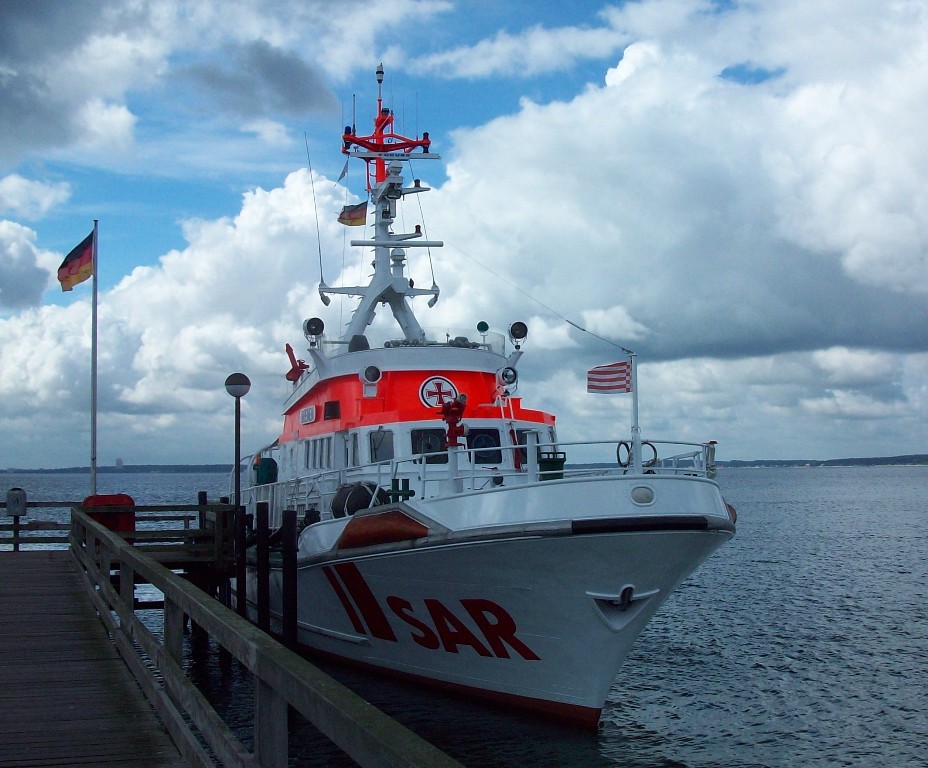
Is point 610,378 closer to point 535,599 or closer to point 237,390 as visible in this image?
point 535,599

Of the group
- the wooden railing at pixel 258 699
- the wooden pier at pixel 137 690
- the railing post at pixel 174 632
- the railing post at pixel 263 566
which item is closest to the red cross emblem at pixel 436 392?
the railing post at pixel 263 566

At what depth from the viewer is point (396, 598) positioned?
39.3ft

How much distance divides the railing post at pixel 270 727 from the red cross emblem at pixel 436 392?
37.2 feet

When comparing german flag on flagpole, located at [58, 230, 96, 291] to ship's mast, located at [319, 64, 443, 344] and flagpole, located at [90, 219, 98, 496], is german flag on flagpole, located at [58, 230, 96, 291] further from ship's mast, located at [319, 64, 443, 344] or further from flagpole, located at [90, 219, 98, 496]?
ship's mast, located at [319, 64, 443, 344]

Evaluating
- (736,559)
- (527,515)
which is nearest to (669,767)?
(527,515)

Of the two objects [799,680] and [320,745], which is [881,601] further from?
[320,745]

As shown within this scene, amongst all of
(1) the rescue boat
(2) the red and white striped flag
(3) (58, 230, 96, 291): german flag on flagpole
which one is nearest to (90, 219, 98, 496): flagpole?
(3) (58, 230, 96, 291): german flag on flagpole

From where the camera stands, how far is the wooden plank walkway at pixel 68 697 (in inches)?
206

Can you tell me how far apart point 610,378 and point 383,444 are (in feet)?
14.0

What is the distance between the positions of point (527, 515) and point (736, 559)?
27.4 metres

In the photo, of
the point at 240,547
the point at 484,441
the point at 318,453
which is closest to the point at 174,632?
the point at 484,441

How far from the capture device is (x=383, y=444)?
47.2 ft

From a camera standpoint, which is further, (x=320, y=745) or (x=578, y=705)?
(x=320, y=745)

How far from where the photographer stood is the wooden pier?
2930mm
